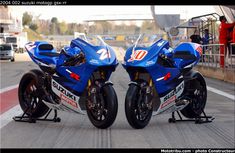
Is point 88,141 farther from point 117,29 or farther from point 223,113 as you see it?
point 117,29

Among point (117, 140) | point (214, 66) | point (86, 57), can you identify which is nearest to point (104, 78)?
point (86, 57)

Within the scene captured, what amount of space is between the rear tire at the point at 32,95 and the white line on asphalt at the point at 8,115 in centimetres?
36

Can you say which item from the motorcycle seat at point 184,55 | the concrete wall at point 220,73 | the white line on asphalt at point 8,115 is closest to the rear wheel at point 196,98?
the motorcycle seat at point 184,55

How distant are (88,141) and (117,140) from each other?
0.41 m

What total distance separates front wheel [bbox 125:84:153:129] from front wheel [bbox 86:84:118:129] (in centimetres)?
20

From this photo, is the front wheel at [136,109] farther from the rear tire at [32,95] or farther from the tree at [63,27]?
the tree at [63,27]

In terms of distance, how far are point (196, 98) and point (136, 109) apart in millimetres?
1681

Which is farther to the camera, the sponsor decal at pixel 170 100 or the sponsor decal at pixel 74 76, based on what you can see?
the sponsor decal at pixel 170 100

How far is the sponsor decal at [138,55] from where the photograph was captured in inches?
290

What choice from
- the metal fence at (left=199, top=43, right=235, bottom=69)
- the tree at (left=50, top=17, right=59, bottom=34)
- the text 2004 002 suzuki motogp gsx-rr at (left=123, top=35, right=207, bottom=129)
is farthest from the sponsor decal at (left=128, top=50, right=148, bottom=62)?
the tree at (left=50, top=17, right=59, bottom=34)

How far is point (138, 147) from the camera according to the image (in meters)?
6.14

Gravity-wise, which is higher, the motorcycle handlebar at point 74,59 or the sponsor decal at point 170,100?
the motorcycle handlebar at point 74,59

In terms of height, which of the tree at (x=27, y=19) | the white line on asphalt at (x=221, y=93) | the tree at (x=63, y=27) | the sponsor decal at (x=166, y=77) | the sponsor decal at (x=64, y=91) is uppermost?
the tree at (x=27, y=19)

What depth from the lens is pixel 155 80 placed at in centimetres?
751
